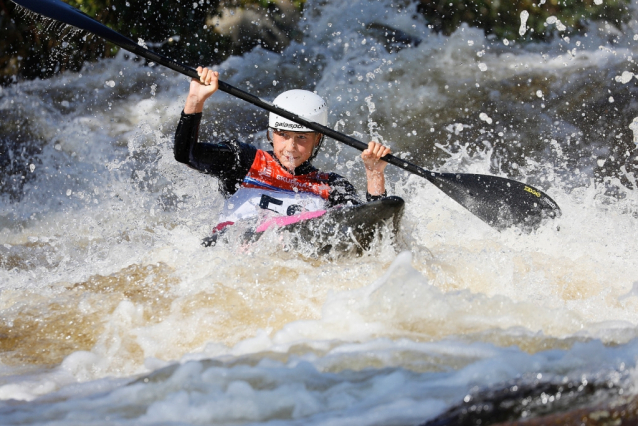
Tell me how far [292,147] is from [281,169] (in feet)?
0.49

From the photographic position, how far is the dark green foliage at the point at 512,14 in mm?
7246

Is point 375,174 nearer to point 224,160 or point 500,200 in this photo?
point 500,200

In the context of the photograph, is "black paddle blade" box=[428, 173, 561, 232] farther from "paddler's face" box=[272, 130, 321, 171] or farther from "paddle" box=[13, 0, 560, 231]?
"paddler's face" box=[272, 130, 321, 171]

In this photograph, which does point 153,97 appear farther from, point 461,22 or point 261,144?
point 461,22

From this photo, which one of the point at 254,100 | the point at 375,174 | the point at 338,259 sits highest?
the point at 254,100

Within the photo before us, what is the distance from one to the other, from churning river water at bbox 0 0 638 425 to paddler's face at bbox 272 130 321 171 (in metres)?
0.73

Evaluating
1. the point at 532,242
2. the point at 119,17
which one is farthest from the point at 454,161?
the point at 119,17

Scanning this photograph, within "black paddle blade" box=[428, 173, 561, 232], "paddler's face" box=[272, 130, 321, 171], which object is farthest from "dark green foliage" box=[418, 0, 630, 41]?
"paddler's face" box=[272, 130, 321, 171]

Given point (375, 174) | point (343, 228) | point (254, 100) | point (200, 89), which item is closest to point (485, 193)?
point (375, 174)

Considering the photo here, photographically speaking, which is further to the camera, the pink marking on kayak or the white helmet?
the white helmet

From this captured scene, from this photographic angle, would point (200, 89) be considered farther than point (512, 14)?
No

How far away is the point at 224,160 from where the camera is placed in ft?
12.4

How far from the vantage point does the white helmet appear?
3.81m

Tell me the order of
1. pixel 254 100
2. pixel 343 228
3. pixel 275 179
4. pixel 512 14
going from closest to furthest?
pixel 343 228
pixel 254 100
pixel 275 179
pixel 512 14
